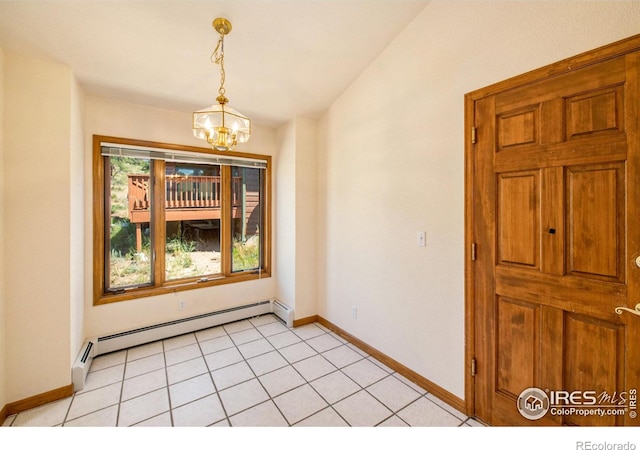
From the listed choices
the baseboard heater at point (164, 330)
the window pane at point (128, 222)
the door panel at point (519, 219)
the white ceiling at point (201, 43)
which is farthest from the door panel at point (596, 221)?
the window pane at point (128, 222)

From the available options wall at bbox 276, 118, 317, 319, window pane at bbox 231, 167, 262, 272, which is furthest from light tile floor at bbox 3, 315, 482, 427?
window pane at bbox 231, 167, 262, 272

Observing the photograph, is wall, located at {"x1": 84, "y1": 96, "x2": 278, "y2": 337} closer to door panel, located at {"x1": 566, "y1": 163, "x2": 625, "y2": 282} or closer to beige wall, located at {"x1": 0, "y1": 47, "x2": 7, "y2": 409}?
beige wall, located at {"x1": 0, "y1": 47, "x2": 7, "y2": 409}

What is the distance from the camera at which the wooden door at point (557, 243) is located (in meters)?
1.33

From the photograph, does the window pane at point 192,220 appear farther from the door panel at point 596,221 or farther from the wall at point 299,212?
the door panel at point 596,221

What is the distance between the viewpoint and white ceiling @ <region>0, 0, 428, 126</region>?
1.79 metres

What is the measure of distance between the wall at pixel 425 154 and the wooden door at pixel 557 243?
121 millimetres

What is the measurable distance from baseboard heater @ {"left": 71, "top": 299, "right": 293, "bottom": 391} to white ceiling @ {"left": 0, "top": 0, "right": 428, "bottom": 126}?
94.4 inches

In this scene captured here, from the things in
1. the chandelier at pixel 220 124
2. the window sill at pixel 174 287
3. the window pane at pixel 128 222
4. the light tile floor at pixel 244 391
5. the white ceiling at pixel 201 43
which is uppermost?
the white ceiling at pixel 201 43

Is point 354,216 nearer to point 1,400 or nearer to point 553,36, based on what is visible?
point 553,36

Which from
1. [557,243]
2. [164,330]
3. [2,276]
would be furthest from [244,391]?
[557,243]

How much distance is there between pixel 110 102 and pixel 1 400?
258 cm

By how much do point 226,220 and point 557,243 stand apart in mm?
3257

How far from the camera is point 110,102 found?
2.71 meters
